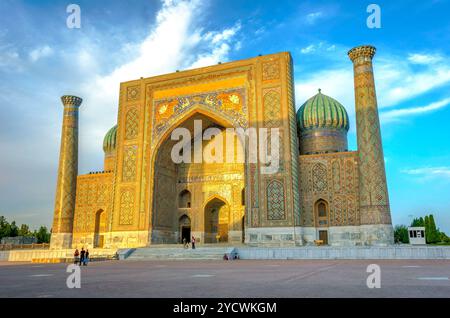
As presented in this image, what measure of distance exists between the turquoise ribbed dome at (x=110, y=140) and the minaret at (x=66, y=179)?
316 cm

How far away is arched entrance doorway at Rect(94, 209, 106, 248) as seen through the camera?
17.4 metres

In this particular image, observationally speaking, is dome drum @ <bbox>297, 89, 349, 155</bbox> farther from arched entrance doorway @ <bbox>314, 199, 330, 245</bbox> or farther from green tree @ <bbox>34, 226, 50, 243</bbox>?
green tree @ <bbox>34, 226, 50, 243</bbox>

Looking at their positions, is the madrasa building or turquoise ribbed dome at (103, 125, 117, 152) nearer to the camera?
the madrasa building

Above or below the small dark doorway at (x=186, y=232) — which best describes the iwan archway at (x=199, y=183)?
above

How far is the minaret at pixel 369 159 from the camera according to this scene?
1220 centimetres

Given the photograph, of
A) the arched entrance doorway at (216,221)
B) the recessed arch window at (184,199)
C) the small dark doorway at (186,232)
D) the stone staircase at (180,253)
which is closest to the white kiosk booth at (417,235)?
the arched entrance doorway at (216,221)

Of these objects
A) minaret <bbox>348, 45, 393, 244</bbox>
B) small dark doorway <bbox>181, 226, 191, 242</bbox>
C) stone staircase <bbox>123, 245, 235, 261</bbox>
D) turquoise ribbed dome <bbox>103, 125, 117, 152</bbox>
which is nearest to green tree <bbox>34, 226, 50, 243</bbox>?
turquoise ribbed dome <bbox>103, 125, 117, 152</bbox>

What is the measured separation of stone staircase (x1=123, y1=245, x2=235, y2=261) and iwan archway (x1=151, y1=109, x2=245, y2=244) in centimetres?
248

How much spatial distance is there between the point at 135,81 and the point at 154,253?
8.01 metres

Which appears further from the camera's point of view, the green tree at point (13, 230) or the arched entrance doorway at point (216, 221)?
the green tree at point (13, 230)

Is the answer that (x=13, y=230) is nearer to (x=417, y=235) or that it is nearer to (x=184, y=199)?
(x=184, y=199)

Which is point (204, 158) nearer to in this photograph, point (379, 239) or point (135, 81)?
point (135, 81)

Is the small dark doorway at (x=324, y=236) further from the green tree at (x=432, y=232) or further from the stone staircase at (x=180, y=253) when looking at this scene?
the green tree at (x=432, y=232)
